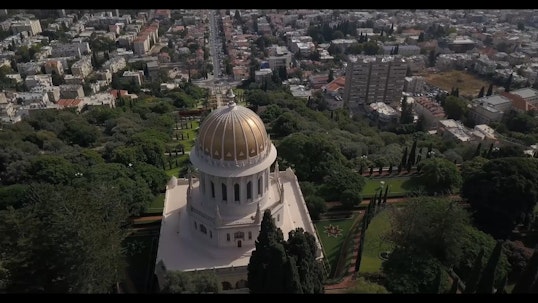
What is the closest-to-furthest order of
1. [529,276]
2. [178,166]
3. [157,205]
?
[529,276] → [157,205] → [178,166]

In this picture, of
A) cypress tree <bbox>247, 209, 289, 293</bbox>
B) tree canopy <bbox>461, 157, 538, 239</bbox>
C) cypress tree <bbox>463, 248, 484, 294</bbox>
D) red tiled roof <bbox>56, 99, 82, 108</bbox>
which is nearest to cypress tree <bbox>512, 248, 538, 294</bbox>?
cypress tree <bbox>463, 248, 484, 294</bbox>

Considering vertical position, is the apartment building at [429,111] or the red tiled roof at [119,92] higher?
the red tiled roof at [119,92]

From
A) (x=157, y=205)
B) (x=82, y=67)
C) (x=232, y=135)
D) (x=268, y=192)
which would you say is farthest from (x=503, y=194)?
(x=82, y=67)

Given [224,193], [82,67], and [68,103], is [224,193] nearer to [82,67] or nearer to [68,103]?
[68,103]

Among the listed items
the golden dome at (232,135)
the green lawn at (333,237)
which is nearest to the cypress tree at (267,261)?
the golden dome at (232,135)

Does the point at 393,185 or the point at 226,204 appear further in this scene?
the point at 393,185

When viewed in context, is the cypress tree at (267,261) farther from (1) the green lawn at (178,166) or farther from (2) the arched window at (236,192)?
(1) the green lawn at (178,166)

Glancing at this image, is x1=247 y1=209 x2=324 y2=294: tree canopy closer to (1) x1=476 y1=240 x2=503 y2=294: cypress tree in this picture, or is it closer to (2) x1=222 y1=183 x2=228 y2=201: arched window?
(2) x1=222 y1=183 x2=228 y2=201: arched window

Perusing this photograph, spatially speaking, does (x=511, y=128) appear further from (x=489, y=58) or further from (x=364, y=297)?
(x=364, y=297)
